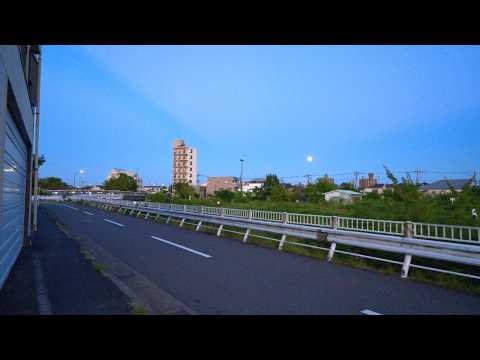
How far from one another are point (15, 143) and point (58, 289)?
3418 mm

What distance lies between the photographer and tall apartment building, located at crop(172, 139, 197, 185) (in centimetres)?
9389

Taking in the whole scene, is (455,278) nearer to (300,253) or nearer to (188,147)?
(300,253)

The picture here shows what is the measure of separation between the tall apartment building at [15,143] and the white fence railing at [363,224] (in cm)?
748

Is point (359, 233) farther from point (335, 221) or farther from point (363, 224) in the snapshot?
point (363, 224)

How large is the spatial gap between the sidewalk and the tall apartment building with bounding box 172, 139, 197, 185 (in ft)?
282

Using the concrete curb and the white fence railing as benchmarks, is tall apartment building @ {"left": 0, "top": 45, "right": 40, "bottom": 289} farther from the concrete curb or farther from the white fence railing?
the white fence railing

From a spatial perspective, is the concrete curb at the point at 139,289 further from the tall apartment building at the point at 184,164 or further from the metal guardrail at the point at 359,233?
the tall apartment building at the point at 184,164

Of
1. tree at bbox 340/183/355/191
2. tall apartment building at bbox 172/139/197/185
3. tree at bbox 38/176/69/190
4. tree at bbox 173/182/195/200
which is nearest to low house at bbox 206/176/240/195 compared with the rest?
tall apartment building at bbox 172/139/197/185

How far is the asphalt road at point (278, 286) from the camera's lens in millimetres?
4457

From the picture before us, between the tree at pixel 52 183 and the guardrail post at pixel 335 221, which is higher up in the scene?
the tree at pixel 52 183

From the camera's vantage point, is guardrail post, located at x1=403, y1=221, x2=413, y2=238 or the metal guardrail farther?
guardrail post, located at x1=403, y1=221, x2=413, y2=238

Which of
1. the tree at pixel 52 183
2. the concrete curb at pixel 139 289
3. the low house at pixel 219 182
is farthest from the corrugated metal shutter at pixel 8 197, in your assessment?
the tree at pixel 52 183

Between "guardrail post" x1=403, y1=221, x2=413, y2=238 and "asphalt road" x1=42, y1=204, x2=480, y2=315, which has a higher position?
"guardrail post" x1=403, y1=221, x2=413, y2=238
